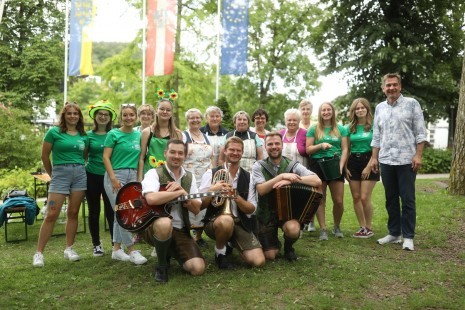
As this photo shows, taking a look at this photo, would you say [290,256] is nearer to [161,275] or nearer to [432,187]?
[161,275]

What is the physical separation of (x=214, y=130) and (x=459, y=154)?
6026 mm

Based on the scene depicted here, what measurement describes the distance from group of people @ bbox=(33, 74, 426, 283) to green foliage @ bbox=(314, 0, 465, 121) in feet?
39.1

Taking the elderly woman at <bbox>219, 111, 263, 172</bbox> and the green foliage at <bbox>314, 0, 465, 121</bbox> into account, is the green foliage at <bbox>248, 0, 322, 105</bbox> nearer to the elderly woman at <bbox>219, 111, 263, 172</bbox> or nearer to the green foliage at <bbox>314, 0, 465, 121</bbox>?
the green foliage at <bbox>314, 0, 465, 121</bbox>

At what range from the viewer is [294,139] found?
6.18 meters

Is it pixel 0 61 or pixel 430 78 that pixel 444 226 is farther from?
pixel 0 61

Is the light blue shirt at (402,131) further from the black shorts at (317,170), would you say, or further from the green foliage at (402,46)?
the green foliage at (402,46)

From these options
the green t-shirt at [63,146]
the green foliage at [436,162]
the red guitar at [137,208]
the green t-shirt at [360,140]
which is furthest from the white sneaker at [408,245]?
the green foliage at [436,162]

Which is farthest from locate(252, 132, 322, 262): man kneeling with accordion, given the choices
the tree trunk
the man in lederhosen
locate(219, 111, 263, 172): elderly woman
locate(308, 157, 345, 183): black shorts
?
the tree trunk


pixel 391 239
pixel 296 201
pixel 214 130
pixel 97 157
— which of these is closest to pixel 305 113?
pixel 214 130

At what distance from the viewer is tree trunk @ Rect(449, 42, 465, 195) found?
9062 millimetres

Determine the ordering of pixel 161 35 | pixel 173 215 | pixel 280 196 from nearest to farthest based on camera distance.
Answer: pixel 173 215
pixel 280 196
pixel 161 35

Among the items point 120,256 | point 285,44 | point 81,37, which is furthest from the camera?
point 285,44

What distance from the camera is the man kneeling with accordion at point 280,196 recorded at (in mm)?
4816

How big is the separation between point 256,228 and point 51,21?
1002 inches
